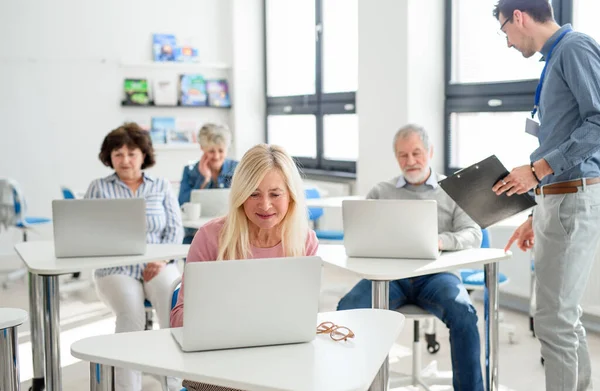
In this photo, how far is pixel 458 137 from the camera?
5441 mm

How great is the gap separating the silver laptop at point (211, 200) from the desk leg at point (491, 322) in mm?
1814

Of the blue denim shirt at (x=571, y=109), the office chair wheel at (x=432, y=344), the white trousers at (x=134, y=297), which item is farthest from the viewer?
the office chair wheel at (x=432, y=344)

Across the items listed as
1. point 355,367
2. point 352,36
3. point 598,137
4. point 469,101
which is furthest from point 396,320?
point 352,36

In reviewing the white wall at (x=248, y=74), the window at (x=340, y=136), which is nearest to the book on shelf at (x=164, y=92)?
the white wall at (x=248, y=74)

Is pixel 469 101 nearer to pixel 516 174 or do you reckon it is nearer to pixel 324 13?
pixel 324 13

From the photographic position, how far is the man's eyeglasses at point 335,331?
1918mm

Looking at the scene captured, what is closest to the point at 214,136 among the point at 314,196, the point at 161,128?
the point at 314,196

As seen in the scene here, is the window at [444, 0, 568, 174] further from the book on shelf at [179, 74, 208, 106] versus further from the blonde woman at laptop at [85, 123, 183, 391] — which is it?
the book on shelf at [179, 74, 208, 106]

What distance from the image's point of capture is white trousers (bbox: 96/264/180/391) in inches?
126

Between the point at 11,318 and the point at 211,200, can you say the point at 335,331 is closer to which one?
the point at 11,318

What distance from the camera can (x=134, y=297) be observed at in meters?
3.25

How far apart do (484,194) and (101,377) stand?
5.08 feet

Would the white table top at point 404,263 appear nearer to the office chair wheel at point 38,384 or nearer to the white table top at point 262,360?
the white table top at point 262,360

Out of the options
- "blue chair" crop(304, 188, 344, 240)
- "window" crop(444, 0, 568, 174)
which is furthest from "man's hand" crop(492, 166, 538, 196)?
"blue chair" crop(304, 188, 344, 240)
